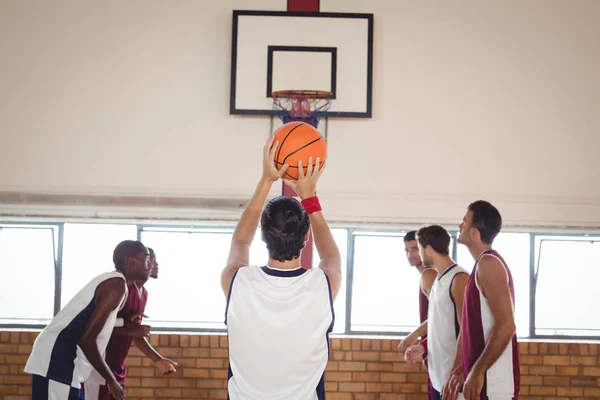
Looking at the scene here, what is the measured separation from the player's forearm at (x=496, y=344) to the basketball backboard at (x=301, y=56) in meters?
2.49

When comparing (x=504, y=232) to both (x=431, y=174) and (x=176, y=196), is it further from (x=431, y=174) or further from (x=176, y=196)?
(x=176, y=196)

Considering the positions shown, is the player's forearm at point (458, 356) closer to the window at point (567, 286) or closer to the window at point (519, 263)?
the window at point (519, 263)

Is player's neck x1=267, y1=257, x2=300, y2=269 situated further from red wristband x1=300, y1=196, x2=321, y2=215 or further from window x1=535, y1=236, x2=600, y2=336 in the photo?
window x1=535, y1=236, x2=600, y2=336

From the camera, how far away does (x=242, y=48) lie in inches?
204

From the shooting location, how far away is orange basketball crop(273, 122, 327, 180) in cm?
246

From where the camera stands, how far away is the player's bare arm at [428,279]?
14.1 ft

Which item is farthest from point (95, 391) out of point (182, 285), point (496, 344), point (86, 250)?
point (496, 344)

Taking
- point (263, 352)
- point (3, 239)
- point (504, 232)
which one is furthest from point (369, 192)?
point (263, 352)

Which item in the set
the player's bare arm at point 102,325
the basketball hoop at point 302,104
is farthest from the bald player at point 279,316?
the basketball hoop at point 302,104

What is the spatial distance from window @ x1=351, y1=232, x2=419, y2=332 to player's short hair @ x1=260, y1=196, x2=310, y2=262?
10.9ft

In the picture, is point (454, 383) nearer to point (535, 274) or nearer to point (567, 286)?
point (535, 274)

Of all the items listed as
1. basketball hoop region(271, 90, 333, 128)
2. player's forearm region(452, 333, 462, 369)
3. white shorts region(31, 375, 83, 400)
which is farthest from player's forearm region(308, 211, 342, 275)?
basketball hoop region(271, 90, 333, 128)

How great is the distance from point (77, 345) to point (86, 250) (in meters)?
1.97

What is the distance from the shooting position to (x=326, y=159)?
204 inches
